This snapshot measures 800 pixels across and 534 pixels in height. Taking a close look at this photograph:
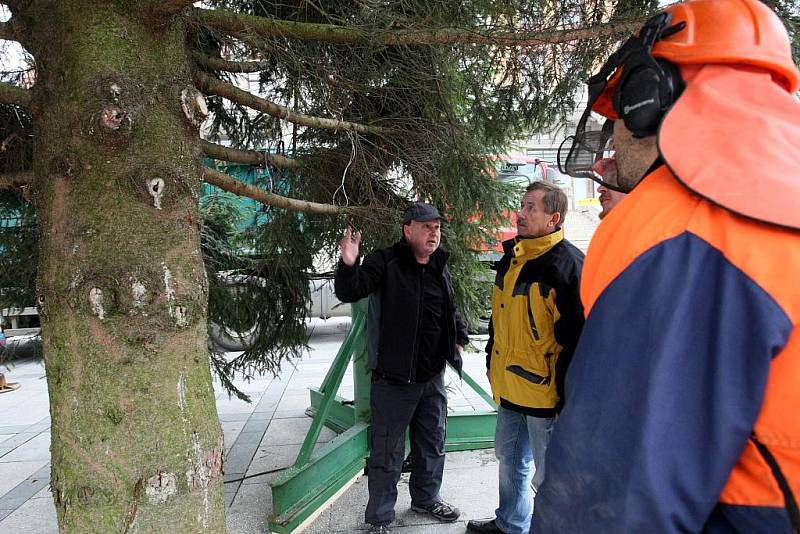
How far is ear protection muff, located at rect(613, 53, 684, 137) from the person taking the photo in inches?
41.2

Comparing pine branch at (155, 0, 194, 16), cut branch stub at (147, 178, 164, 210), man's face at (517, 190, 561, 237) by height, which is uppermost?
pine branch at (155, 0, 194, 16)

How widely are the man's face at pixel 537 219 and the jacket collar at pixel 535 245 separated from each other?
0.11ft

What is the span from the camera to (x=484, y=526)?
3244mm

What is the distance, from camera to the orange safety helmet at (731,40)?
956mm

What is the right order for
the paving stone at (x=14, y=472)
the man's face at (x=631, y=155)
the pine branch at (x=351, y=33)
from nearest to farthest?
the man's face at (x=631, y=155) < the pine branch at (x=351, y=33) < the paving stone at (x=14, y=472)

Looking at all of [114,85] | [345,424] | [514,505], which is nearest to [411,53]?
[114,85]

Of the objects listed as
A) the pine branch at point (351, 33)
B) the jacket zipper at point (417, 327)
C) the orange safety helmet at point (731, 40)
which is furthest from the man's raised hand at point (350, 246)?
the orange safety helmet at point (731, 40)

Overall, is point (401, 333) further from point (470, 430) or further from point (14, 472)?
point (14, 472)

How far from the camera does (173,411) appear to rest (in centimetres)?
157

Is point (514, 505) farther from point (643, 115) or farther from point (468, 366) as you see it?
point (468, 366)

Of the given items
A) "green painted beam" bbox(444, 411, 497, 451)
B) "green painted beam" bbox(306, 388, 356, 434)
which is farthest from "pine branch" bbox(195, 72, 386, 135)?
"green painted beam" bbox(306, 388, 356, 434)

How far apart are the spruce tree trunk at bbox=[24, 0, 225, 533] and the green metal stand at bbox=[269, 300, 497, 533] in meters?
1.63

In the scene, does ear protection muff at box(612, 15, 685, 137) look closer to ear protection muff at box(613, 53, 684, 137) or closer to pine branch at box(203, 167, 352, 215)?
ear protection muff at box(613, 53, 684, 137)

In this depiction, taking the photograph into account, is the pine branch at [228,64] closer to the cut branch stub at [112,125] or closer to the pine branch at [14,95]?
the pine branch at [14,95]
